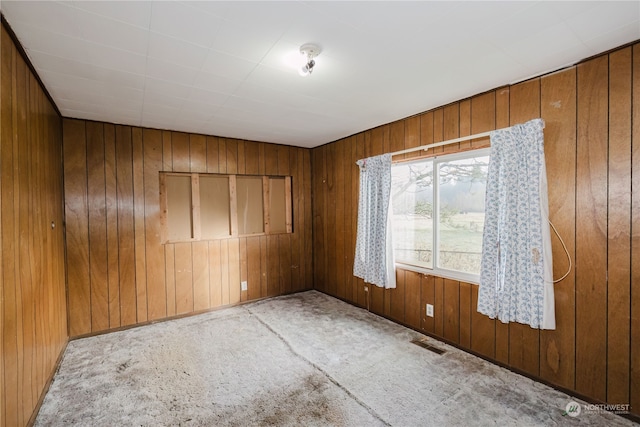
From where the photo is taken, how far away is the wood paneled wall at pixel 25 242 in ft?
5.03

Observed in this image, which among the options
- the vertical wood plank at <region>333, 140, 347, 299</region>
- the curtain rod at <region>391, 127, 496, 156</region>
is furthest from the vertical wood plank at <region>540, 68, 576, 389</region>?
the vertical wood plank at <region>333, 140, 347, 299</region>

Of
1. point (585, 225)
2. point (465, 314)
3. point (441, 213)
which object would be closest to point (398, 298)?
point (465, 314)

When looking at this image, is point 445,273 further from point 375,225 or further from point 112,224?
point 112,224

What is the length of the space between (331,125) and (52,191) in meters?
2.80

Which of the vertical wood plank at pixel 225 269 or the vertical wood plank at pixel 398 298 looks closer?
the vertical wood plank at pixel 398 298

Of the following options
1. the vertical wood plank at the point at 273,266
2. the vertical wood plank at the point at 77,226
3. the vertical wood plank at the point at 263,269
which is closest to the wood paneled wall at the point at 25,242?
the vertical wood plank at the point at 77,226

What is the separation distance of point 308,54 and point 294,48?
0.30ft

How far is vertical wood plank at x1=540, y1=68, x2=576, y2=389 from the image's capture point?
2090 mm

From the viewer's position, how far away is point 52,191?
262 cm

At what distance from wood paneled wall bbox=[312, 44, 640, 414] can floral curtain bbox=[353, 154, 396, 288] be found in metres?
0.81

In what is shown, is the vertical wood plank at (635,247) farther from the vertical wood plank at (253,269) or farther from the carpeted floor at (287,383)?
the vertical wood plank at (253,269)

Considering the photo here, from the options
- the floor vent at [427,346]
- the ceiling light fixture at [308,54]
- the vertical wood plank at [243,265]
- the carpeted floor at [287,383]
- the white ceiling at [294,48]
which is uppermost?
the white ceiling at [294,48]

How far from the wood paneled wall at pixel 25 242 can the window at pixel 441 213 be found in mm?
3152

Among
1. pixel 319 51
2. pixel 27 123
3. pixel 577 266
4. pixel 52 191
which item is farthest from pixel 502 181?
pixel 52 191
